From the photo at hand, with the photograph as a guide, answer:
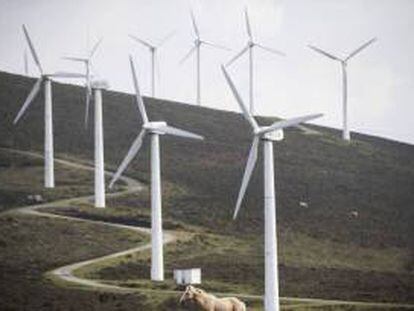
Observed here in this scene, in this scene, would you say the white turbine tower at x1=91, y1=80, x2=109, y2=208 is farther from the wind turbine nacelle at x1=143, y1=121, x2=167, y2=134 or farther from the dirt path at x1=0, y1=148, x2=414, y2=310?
the wind turbine nacelle at x1=143, y1=121, x2=167, y2=134

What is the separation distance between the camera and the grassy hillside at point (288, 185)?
91.9m

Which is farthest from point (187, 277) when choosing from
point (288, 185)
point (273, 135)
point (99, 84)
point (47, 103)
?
point (288, 185)

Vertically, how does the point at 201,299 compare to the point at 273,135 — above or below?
below

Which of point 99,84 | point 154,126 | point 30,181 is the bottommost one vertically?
point 154,126

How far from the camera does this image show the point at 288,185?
137 meters

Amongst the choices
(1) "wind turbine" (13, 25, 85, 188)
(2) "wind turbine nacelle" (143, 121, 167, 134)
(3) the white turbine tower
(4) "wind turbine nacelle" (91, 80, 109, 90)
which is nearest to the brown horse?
(2) "wind turbine nacelle" (143, 121, 167, 134)

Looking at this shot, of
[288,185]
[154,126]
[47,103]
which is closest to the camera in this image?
[154,126]

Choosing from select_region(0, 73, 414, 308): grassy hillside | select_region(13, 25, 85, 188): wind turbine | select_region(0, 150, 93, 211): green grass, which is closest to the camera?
select_region(0, 73, 414, 308): grassy hillside

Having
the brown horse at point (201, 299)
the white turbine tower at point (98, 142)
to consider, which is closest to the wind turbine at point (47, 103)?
the white turbine tower at point (98, 142)

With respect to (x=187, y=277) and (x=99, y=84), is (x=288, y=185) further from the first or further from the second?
(x=187, y=277)

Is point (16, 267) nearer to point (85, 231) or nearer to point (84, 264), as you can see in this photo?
point (84, 264)

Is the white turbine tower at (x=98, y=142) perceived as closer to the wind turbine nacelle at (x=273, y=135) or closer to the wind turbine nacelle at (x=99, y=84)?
the wind turbine nacelle at (x=99, y=84)

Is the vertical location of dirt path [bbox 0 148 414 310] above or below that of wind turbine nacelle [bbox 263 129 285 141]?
below

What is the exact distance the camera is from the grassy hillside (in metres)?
91.9
